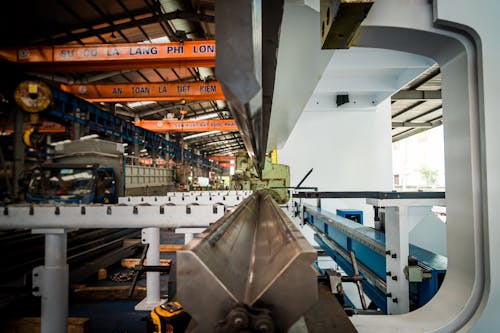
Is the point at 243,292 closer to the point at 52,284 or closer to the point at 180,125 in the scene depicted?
the point at 52,284

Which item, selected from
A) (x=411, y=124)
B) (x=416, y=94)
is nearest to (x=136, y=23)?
(x=416, y=94)

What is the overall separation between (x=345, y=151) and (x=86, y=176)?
4976mm

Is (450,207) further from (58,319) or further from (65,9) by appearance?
(65,9)

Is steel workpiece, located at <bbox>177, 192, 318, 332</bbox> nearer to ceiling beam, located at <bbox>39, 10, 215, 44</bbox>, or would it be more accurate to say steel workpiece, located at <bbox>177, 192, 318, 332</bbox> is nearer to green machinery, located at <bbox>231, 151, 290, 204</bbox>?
green machinery, located at <bbox>231, 151, 290, 204</bbox>

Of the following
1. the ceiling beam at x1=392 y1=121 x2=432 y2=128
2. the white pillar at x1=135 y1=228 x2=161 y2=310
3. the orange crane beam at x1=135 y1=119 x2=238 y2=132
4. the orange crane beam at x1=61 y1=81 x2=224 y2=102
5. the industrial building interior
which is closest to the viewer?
the industrial building interior

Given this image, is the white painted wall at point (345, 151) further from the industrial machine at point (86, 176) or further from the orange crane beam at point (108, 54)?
the industrial machine at point (86, 176)

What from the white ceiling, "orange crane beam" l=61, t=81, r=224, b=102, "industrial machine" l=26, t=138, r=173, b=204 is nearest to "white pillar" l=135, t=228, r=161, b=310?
the white ceiling

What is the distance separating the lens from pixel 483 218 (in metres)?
0.90

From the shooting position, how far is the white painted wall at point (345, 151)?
4016 millimetres

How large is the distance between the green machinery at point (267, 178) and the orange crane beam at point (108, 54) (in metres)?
2.06

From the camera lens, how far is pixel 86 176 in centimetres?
543

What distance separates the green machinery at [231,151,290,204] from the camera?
4.27 metres

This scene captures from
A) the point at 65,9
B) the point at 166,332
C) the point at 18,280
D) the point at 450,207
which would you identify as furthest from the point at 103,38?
the point at 450,207

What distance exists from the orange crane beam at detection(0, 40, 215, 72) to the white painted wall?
2.02m
